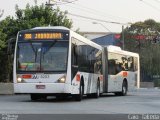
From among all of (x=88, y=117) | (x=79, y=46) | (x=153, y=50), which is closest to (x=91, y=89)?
A: (x=79, y=46)

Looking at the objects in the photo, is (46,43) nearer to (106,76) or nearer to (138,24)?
(106,76)

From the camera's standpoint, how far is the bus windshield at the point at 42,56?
24.5 metres

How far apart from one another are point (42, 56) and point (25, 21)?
74.5 ft

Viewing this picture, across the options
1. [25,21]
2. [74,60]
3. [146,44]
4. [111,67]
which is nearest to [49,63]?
[74,60]

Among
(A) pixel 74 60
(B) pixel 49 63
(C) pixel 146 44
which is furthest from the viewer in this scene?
(C) pixel 146 44

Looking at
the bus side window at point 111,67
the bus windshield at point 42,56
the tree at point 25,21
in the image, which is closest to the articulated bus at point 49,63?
the bus windshield at point 42,56

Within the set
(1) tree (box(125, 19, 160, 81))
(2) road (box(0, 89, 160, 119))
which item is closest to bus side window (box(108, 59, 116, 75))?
(2) road (box(0, 89, 160, 119))

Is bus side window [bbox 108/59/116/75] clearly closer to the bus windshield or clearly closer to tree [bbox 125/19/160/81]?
the bus windshield

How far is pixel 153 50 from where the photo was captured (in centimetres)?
8631

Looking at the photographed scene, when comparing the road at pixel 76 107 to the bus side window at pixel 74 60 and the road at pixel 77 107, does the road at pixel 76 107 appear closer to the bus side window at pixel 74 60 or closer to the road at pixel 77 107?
the road at pixel 77 107

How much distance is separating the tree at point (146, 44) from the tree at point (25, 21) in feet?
123

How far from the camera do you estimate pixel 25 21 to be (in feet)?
154

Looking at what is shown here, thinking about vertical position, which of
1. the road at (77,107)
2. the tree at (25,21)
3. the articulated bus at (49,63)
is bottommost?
the road at (77,107)

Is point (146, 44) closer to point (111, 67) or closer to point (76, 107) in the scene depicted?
point (111, 67)
